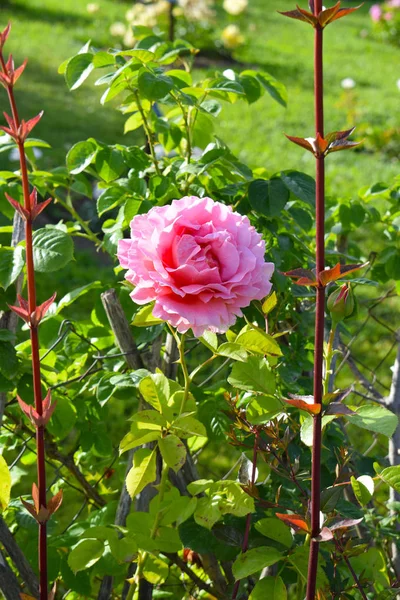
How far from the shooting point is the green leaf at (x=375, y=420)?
858mm

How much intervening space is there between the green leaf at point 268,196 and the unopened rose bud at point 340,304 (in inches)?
17.2

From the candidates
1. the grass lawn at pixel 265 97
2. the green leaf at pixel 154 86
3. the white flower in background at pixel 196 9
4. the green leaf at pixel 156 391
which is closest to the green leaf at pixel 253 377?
the green leaf at pixel 156 391

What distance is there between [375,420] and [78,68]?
→ 2.55 ft

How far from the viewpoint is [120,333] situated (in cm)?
129

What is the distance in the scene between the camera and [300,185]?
4.36 feet

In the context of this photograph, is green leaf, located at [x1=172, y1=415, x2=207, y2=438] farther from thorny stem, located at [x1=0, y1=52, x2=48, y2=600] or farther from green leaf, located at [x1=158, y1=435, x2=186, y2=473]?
thorny stem, located at [x1=0, y1=52, x2=48, y2=600]

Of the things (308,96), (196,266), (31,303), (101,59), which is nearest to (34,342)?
(31,303)

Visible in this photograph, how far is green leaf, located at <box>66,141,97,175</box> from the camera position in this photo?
4.40 ft

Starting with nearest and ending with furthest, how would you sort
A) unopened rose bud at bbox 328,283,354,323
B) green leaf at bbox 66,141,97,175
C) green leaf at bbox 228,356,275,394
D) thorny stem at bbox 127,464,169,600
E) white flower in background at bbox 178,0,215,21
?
unopened rose bud at bbox 328,283,354,323 < green leaf at bbox 228,356,275,394 < thorny stem at bbox 127,464,169,600 < green leaf at bbox 66,141,97,175 < white flower in background at bbox 178,0,215,21

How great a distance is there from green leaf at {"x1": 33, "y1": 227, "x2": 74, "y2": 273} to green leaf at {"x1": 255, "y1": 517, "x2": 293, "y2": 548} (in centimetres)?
47

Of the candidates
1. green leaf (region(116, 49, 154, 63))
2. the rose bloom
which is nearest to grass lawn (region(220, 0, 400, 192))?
green leaf (region(116, 49, 154, 63))

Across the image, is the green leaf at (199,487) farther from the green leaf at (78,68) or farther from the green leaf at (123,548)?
the green leaf at (78,68)

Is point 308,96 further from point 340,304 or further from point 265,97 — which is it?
point 340,304

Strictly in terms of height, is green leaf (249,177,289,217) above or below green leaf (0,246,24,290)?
above
